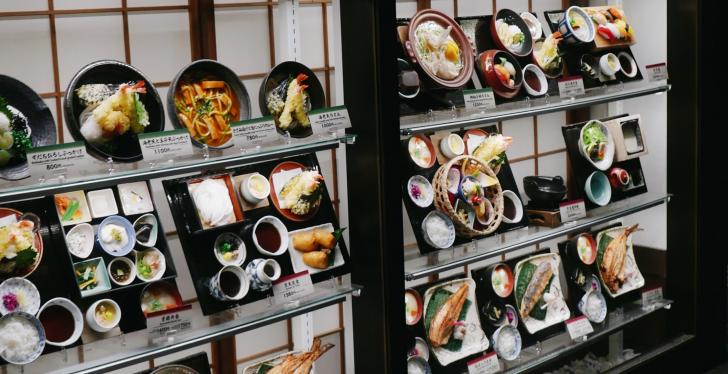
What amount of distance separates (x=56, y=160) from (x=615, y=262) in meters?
2.55

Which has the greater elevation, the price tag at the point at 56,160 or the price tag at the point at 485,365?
the price tag at the point at 56,160

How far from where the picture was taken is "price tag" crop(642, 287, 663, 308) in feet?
13.3

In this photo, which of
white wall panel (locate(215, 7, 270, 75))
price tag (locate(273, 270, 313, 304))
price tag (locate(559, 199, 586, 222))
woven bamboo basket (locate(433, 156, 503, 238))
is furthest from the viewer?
price tag (locate(559, 199, 586, 222))

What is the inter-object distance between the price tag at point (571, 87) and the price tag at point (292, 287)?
1.44 metres

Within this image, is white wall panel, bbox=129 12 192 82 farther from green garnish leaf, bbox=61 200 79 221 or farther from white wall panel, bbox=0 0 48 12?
green garnish leaf, bbox=61 200 79 221

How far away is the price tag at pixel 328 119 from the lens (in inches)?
111

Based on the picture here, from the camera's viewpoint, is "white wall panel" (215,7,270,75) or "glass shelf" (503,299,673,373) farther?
"glass shelf" (503,299,673,373)

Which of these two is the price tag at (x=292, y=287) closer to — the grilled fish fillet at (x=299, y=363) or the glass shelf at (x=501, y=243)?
the grilled fish fillet at (x=299, y=363)

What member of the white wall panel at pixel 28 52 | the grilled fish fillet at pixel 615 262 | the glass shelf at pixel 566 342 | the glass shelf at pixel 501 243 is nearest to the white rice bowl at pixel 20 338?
the white wall panel at pixel 28 52

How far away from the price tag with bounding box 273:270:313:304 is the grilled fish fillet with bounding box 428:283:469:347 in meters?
0.67

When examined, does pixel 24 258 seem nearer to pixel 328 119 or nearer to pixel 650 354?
pixel 328 119

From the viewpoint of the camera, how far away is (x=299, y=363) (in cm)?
289

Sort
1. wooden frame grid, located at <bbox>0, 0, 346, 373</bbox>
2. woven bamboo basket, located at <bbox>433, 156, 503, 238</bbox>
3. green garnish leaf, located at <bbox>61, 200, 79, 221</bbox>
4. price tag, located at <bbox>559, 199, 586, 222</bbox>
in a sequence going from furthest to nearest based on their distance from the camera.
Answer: price tag, located at <bbox>559, 199, 586, 222</bbox> → woven bamboo basket, located at <bbox>433, 156, 503, 238</bbox> → wooden frame grid, located at <bbox>0, 0, 346, 373</bbox> → green garnish leaf, located at <bbox>61, 200, 79, 221</bbox>

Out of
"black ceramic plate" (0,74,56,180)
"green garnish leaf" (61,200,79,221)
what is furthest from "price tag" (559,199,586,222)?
"black ceramic plate" (0,74,56,180)
